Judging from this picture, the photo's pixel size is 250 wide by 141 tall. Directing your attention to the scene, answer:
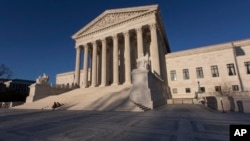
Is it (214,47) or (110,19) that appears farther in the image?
(110,19)

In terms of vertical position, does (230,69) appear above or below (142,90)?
above

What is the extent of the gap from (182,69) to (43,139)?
3351cm

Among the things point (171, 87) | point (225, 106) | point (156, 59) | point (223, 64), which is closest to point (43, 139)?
point (225, 106)

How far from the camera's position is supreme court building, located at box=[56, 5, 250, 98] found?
91.4ft

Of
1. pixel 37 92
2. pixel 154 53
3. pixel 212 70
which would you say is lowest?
pixel 37 92

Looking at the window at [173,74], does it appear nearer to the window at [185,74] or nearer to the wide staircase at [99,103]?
the window at [185,74]

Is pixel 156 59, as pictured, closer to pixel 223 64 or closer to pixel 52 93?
pixel 223 64

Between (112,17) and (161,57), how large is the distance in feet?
51.6

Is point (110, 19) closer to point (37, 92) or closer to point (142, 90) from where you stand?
point (37, 92)

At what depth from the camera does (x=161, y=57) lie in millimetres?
30391

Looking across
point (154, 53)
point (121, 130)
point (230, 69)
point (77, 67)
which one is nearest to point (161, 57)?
point (154, 53)

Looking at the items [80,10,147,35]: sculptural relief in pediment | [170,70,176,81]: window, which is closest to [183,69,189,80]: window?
[170,70,176,81]: window

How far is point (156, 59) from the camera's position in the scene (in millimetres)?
26078

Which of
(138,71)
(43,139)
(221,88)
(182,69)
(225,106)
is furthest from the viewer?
(182,69)
